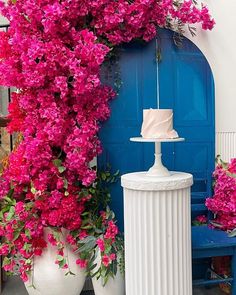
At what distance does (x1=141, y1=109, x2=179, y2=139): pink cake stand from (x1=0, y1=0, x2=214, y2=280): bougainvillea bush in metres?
0.40

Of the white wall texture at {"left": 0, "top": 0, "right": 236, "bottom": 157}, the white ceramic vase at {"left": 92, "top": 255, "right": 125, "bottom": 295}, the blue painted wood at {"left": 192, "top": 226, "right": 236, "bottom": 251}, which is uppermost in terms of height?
the white wall texture at {"left": 0, "top": 0, "right": 236, "bottom": 157}

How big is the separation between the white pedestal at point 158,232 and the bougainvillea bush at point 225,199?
67cm

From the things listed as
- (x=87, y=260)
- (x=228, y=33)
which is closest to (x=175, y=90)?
(x=228, y=33)

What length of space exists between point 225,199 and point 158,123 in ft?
3.21

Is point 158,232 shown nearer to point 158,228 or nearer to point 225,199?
point 158,228

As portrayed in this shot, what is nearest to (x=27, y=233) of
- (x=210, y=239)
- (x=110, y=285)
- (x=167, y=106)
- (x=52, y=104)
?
(x=110, y=285)

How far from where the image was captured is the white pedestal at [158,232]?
2.17 meters

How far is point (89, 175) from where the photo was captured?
2461 mm

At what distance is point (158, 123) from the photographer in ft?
7.47

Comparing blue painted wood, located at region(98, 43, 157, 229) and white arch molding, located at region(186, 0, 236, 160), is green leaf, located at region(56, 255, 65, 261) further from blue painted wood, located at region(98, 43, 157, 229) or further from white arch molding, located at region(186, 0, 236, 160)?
white arch molding, located at region(186, 0, 236, 160)

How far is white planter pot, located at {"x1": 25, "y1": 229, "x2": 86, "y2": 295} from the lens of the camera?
2521 mm

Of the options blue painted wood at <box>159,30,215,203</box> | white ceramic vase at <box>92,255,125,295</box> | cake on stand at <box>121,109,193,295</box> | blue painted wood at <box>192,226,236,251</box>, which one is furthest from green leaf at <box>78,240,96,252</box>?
blue painted wood at <box>159,30,215,203</box>

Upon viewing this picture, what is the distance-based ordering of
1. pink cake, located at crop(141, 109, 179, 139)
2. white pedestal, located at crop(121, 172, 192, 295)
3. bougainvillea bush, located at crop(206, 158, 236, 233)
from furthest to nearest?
bougainvillea bush, located at crop(206, 158, 236, 233), pink cake, located at crop(141, 109, 179, 139), white pedestal, located at crop(121, 172, 192, 295)

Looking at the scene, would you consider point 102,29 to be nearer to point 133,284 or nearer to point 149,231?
point 149,231
